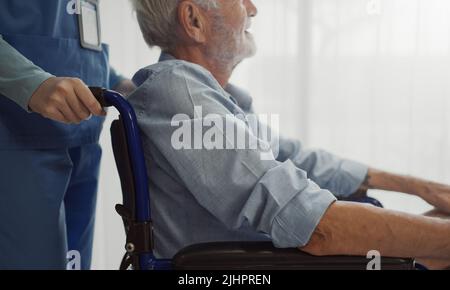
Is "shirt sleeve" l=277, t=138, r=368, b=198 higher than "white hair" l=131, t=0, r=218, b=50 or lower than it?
lower

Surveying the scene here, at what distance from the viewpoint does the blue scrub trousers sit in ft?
2.80

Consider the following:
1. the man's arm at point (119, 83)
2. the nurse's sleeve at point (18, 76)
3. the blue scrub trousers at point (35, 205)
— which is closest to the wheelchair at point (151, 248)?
the nurse's sleeve at point (18, 76)

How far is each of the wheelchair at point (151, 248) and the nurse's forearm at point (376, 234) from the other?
0.02 metres

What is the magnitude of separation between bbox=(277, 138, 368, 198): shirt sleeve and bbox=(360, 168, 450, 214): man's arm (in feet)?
0.10

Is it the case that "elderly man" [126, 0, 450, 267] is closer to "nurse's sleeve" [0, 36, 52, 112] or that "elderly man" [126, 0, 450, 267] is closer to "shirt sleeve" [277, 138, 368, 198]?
"nurse's sleeve" [0, 36, 52, 112]

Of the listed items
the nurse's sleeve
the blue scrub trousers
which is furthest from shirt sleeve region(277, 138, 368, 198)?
the nurse's sleeve

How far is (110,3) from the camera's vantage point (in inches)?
56.8

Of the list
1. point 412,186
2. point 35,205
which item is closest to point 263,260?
point 35,205

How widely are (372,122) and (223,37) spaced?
2.82 feet

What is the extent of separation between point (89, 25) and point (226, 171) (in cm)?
51

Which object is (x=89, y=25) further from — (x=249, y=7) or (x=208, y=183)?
(x=208, y=183)

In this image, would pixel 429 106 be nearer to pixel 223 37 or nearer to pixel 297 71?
pixel 297 71

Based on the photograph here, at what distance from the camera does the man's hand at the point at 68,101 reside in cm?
66
